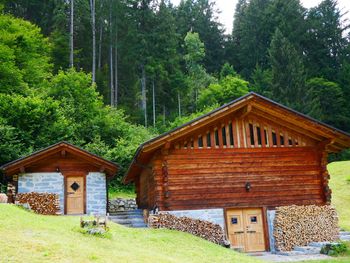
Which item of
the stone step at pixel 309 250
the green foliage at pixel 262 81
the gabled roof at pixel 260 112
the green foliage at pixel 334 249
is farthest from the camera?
the green foliage at pixel 262 81

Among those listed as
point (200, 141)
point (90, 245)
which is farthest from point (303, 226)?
point (90, 245)

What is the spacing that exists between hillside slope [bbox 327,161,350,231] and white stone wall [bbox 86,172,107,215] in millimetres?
12443

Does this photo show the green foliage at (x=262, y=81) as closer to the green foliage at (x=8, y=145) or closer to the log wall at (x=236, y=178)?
the green foliage at (x=8, y=145)

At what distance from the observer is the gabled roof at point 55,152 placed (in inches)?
755

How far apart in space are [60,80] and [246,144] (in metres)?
21.2

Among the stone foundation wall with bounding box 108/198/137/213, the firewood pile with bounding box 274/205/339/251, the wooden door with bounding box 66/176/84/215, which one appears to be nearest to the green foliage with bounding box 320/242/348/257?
the firewood pile with bounding box 274/205/339/251

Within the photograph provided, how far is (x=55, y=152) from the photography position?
20078mm

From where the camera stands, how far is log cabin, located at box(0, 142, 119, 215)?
777 inches

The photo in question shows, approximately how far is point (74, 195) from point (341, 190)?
20.1 m

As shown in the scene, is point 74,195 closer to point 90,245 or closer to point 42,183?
point 42,183

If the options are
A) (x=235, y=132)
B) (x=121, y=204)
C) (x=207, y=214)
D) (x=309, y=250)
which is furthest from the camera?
(x=121, y=204)

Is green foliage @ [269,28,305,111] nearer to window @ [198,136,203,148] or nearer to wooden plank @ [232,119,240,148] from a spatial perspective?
wooden plank @ [232,119,240,148]

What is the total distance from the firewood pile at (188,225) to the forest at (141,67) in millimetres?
13232

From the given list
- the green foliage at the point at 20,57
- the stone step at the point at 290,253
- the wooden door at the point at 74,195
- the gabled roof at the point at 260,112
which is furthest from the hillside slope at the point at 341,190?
the green foliage at the point at 20,57
